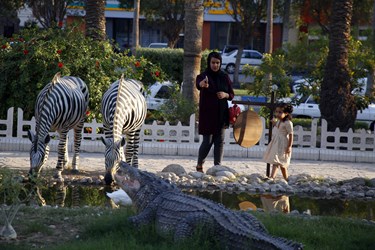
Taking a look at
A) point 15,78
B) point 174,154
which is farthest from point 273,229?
point 15,78

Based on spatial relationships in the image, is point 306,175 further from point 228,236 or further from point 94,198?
point 228,236

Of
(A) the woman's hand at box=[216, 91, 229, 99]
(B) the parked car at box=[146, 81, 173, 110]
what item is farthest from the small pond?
(B) the parked car at box=[146, 81, 173, 110]

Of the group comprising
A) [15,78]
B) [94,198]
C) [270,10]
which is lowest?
[94,198]

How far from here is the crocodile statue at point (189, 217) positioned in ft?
23.9

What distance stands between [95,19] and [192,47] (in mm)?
2581

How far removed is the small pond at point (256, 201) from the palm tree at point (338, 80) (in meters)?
6.76

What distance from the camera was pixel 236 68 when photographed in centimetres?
4384

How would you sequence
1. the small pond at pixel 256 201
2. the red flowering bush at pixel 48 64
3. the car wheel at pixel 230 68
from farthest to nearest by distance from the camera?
the car wheel at pixel 230 68
the red flowering bush at pixel 48 64
the small pond at pixel 256 201

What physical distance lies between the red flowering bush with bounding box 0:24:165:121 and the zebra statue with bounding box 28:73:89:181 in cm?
349

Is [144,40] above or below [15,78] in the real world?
above

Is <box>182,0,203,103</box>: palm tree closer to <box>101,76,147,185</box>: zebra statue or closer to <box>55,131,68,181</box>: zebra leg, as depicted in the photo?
<box>101,76,147,185</box>: zebra statue

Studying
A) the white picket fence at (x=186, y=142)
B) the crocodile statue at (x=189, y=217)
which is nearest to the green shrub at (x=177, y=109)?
the white picket fence at (x=186, y=142)

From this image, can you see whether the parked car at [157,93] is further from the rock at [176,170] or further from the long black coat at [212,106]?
the long black coat at [212,106]

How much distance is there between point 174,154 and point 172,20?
33.3m
